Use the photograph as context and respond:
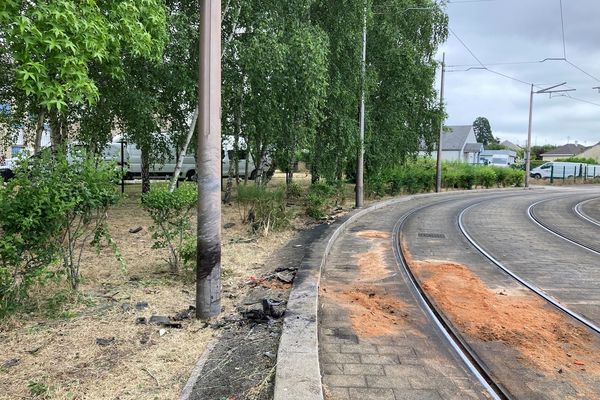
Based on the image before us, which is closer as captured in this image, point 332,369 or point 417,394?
point 417,394

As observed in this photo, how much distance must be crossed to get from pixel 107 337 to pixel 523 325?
4.17 m

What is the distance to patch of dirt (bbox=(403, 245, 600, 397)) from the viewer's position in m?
4.25

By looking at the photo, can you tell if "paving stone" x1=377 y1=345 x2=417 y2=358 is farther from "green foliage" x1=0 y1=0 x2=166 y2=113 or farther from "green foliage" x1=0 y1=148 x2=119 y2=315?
"green foliage" x1=0 y1=0 x2=166 y2=113

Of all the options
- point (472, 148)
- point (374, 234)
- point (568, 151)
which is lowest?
point (374, 234)

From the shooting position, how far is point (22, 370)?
3.64 m

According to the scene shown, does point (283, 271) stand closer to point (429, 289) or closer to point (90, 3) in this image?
point (429, 289)

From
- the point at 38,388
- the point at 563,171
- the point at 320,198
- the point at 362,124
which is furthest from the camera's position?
the point at 563,171

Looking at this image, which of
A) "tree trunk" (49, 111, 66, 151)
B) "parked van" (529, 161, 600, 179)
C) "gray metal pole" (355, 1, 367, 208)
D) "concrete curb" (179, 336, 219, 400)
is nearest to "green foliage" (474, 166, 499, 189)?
"parked van" (529, 161, 600, 179)

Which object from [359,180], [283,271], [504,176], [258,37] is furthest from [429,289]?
[504,176]

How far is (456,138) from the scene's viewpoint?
2795 inches

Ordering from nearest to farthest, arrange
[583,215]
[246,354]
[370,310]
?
[246,354], [370,310], [583,215]

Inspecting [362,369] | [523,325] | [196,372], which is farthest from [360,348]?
[523,325]

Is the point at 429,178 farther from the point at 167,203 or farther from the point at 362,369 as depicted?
the point at 362,369

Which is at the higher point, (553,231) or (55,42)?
(55,42)
